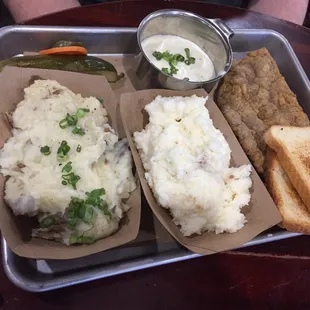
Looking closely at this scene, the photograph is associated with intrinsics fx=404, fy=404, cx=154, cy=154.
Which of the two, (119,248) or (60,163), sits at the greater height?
(60,163)

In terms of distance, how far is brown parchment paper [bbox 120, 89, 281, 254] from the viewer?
6.58 feet

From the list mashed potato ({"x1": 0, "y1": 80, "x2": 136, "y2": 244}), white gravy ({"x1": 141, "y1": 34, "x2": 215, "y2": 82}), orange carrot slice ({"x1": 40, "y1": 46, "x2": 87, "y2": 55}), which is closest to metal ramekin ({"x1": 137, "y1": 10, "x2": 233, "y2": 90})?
white gravy ({"x1": 141, "y1": 34, "x2": 215, "y2": 82})

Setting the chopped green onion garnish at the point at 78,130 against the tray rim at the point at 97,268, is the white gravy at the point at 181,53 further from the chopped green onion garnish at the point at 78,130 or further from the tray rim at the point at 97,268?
the tray rim at the point at 97,268

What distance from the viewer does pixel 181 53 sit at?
2.80 m

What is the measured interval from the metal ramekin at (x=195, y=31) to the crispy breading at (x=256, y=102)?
0.41 ft

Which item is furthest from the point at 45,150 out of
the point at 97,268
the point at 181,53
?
the point at 181,53

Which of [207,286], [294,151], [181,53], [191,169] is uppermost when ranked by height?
[181,53]

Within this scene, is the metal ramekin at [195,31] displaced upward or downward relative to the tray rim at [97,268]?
upward

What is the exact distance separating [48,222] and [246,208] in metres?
1.03

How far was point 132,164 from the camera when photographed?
213cm

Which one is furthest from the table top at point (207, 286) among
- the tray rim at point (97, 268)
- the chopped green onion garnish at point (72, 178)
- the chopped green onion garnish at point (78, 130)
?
the chopped green onion garnish at point (78, 130)

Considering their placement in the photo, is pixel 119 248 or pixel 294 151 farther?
pixel 294 151

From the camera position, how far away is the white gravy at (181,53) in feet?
8.72

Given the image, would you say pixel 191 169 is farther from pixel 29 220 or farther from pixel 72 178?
pixel 29 220
